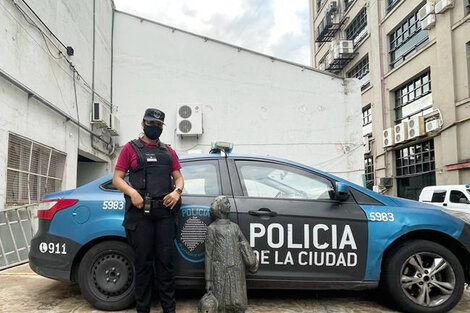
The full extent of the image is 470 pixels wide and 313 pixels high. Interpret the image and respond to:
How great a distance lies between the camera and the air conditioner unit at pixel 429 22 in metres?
18.5

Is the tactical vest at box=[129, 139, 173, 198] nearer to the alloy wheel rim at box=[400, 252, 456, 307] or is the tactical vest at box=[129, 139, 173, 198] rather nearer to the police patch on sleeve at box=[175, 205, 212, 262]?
the police patch on sleeve at box=[175, 205, 212, 262]

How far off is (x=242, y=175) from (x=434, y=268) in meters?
1.95

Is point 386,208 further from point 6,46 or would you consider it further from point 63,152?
point 63,152

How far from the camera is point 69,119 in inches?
347

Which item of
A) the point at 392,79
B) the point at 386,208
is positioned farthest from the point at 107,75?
the point at 392,79

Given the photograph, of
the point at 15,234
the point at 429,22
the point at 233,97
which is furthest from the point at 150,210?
the point at 429,22

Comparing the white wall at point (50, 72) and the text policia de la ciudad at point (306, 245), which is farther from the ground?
the white wall at point (50, 72)

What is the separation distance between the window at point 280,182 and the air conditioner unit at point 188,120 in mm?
8596

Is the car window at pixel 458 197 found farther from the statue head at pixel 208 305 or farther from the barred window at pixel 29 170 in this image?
the barred window at pixel 29 170

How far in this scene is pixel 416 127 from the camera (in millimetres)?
19500

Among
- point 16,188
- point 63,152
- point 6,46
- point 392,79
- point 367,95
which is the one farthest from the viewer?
point 367,95

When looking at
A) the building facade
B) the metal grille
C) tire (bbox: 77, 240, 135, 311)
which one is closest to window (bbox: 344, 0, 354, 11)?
the building facade

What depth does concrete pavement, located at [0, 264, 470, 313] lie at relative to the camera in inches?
138

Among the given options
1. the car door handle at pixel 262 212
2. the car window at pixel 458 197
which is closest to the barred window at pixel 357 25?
the car window at pixel 458 197
